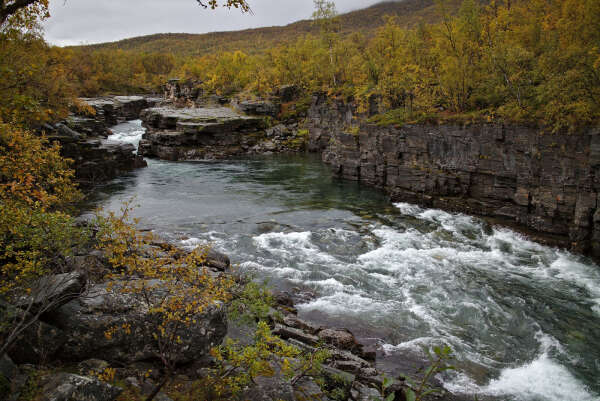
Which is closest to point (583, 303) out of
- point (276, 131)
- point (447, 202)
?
point (447, 202)

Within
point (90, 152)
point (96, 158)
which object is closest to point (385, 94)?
point (96, 158)

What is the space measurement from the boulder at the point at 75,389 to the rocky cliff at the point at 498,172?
2355 centimetres

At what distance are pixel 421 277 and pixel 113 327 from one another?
46.6 ft

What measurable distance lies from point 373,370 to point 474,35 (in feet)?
97.5

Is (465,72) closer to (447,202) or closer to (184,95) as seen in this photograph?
(447,202)

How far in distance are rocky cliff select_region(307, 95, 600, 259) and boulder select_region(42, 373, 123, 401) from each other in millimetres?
23547

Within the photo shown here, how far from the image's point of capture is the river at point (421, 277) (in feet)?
39.8

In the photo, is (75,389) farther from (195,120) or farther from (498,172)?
(195,120)

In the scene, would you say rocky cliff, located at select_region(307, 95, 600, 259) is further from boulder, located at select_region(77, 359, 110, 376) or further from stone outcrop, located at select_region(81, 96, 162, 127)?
stone outcrop, located at select_region(81, 96, 162, 127)

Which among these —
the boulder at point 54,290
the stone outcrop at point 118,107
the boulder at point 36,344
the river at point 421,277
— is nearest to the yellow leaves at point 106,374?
the boulder at point 36,344

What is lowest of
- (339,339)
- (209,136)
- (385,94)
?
(339,339)

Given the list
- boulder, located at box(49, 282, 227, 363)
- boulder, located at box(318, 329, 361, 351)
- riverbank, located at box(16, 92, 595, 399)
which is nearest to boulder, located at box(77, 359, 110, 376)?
boulder, located at box(49, 282, 227, 363)

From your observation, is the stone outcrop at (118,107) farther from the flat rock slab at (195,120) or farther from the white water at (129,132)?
the flat rock slab at (195,120)

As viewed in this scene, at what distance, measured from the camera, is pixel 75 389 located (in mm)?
6086
